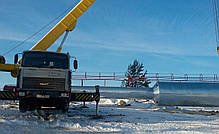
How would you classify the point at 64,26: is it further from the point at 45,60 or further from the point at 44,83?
the point at 44,83

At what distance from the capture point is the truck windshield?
1052 centimetres

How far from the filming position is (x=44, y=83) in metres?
10.1

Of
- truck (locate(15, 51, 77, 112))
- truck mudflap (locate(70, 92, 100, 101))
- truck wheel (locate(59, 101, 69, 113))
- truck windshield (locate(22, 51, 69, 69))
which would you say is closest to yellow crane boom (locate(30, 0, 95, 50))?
truck (locate(15, 51, 77, 112))

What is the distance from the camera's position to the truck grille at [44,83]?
9.98 m

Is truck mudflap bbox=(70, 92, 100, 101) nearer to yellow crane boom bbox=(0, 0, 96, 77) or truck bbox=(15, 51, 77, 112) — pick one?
truck bbox=(15, 51, 77, 112)

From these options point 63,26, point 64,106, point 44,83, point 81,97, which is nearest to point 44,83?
point 44,83

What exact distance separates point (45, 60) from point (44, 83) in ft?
4.24

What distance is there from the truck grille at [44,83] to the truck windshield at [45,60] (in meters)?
0.70

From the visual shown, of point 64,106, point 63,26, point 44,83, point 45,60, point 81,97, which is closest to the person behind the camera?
point 44,83

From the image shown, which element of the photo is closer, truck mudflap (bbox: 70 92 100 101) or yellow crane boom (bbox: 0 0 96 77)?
truck mudflap (bbox: 70 92 100 101)

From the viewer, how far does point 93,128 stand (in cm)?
821

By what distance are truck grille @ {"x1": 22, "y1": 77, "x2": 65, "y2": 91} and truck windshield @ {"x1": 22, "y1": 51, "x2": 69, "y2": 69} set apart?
2.30 feet

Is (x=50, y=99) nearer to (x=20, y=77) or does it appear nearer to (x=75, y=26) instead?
(x=20, y=77)

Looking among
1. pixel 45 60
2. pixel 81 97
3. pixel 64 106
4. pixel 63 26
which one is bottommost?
pixel 64 106
